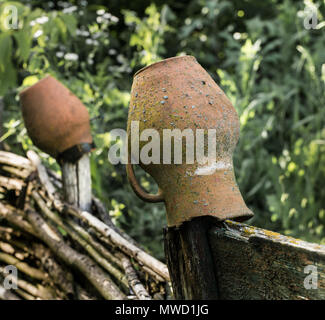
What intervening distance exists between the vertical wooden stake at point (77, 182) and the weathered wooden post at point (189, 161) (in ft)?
2.95

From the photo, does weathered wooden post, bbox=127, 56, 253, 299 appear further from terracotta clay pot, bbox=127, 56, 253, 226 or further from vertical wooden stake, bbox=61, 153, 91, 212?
vertical wooden stake, bbox=61, 153, 91, 212

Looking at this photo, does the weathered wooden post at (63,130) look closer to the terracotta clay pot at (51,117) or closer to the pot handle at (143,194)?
the terracotta clay pot at (51,117)

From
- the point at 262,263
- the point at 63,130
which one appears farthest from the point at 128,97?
the point at 262,263

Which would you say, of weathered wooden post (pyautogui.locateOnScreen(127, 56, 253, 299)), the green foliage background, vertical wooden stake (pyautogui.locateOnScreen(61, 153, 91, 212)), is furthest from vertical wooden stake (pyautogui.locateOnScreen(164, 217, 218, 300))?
the green foliage background

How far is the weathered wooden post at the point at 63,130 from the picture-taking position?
1.75 m

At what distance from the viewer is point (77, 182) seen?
5.97 feet

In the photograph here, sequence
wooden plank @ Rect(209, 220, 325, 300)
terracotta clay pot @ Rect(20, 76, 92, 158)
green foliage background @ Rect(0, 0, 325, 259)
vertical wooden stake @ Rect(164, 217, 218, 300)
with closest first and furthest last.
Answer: wooden plank @ Rect(209, 220, 325, 300)
vertical wooden stake @ Rect(164, 217, 218, 300)
terracotta clay pot @ Rect(20, 76, 92, 158)
green foliage background @ Rect(0, 0, 325, 259)

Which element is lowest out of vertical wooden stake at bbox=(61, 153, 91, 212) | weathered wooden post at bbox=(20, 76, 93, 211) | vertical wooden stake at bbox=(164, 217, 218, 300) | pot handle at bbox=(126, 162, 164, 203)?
vertical wooden stake at bbox=(164, 217, 218, 300)

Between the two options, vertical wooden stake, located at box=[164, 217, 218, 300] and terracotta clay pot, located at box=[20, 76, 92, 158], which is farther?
terracotta clay pot, located at box=[20, 76, 92, 158]

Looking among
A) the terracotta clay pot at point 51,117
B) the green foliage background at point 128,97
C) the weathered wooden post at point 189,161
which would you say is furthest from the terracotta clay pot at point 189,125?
the green foliage background at point 128,97

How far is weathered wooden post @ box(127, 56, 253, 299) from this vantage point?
90 centimetres

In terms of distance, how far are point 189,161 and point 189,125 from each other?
0.08 metres

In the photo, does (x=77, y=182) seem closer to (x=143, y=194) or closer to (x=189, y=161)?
(x=143, y=194)
